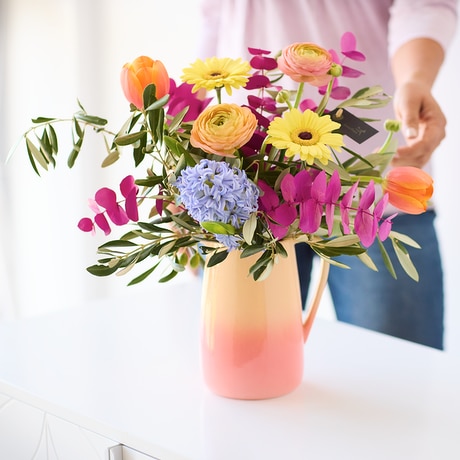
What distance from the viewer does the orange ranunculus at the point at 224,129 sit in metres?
0.69

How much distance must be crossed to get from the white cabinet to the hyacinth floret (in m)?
0.30

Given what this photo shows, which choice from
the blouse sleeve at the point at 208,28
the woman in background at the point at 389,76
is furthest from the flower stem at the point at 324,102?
the blouse sleeve at the point at 208,28

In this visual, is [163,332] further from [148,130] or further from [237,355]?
[148,130]

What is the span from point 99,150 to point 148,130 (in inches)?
68.7

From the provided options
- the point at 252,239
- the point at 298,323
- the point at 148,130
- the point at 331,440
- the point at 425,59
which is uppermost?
the point at 425,59

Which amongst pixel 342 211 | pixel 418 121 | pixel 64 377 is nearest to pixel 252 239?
pixel 342 211

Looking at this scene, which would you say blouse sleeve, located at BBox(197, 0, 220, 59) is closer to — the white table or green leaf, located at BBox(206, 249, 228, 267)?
the white table

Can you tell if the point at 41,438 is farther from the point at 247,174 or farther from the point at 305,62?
the point at 305,62

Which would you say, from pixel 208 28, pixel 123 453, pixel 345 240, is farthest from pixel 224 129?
pixel 208 28

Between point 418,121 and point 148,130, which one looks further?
point 418,121

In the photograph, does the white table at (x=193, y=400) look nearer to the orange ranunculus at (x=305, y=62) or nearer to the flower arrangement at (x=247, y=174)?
the flower arrangement at (x=247, y=174)

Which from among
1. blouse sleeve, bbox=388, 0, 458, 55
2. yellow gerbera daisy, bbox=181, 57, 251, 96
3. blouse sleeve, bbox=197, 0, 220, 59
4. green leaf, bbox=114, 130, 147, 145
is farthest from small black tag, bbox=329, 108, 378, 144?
blouse sleeve, bbox=197, 0, 220, 59

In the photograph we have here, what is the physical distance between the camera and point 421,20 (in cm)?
143

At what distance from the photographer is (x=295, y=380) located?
2.87 feet
